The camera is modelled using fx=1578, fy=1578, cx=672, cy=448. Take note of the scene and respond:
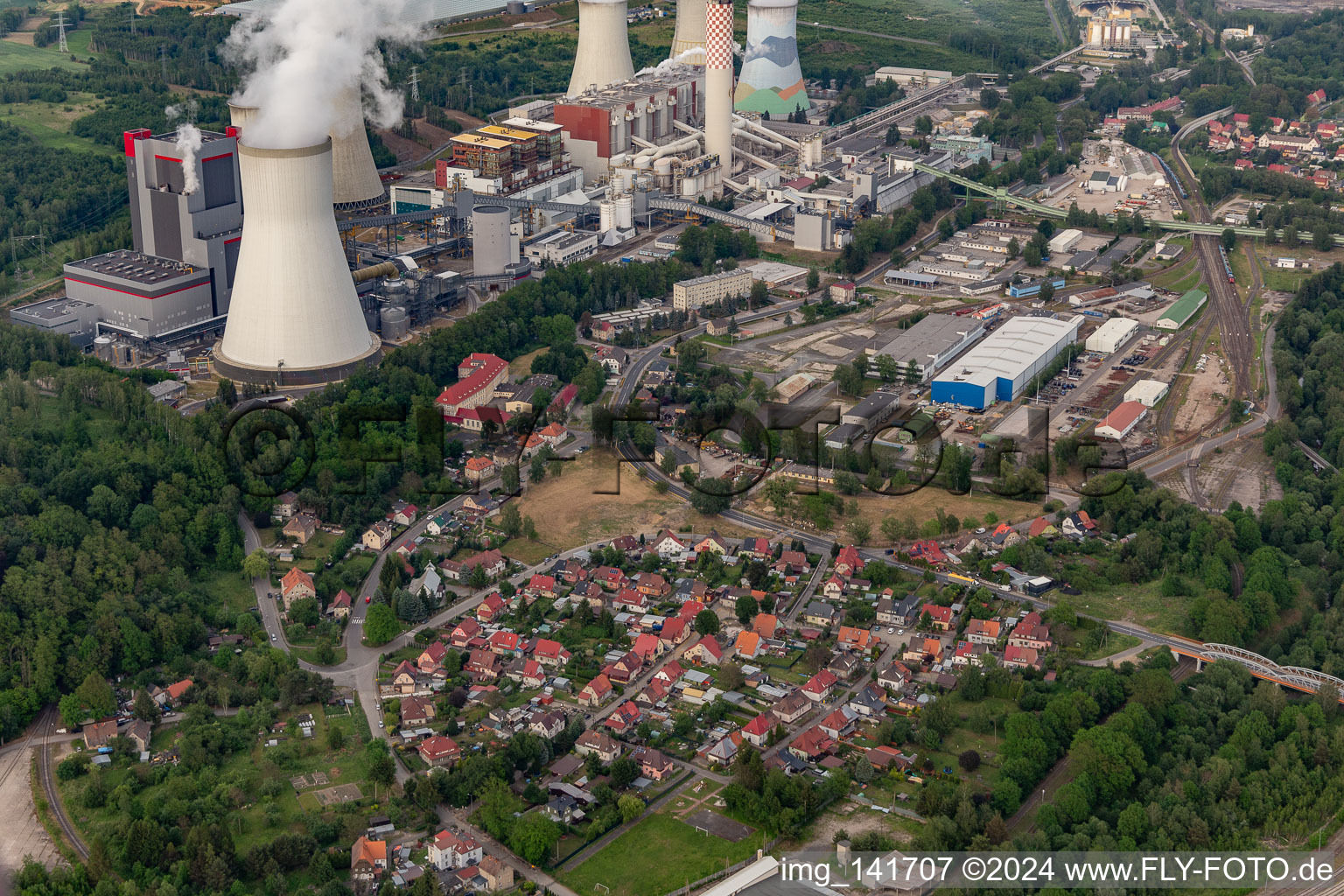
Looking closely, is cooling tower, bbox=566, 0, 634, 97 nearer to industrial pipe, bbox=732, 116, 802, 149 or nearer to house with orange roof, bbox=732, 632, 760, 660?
industrial pipe, bbox=732, 116, 802, 149

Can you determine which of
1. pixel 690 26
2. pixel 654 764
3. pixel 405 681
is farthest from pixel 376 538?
pixel 690 26

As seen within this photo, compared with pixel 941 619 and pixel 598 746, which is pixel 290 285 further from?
pixel 941 619

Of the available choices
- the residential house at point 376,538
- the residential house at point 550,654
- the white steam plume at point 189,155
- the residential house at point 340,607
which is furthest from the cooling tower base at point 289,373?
the residential house at point 550,654

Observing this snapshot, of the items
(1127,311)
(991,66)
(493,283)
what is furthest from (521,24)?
(1127,311)

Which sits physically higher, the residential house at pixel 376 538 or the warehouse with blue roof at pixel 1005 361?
Answer: the warehouse with blue roof at pixel 1005 361

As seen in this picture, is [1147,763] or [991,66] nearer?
[1147,763]

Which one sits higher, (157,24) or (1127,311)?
(157,24)

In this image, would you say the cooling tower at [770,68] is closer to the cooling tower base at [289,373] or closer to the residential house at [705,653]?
the cooling tower base at [289,373]

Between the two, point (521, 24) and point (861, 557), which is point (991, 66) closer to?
point (521, 24)
